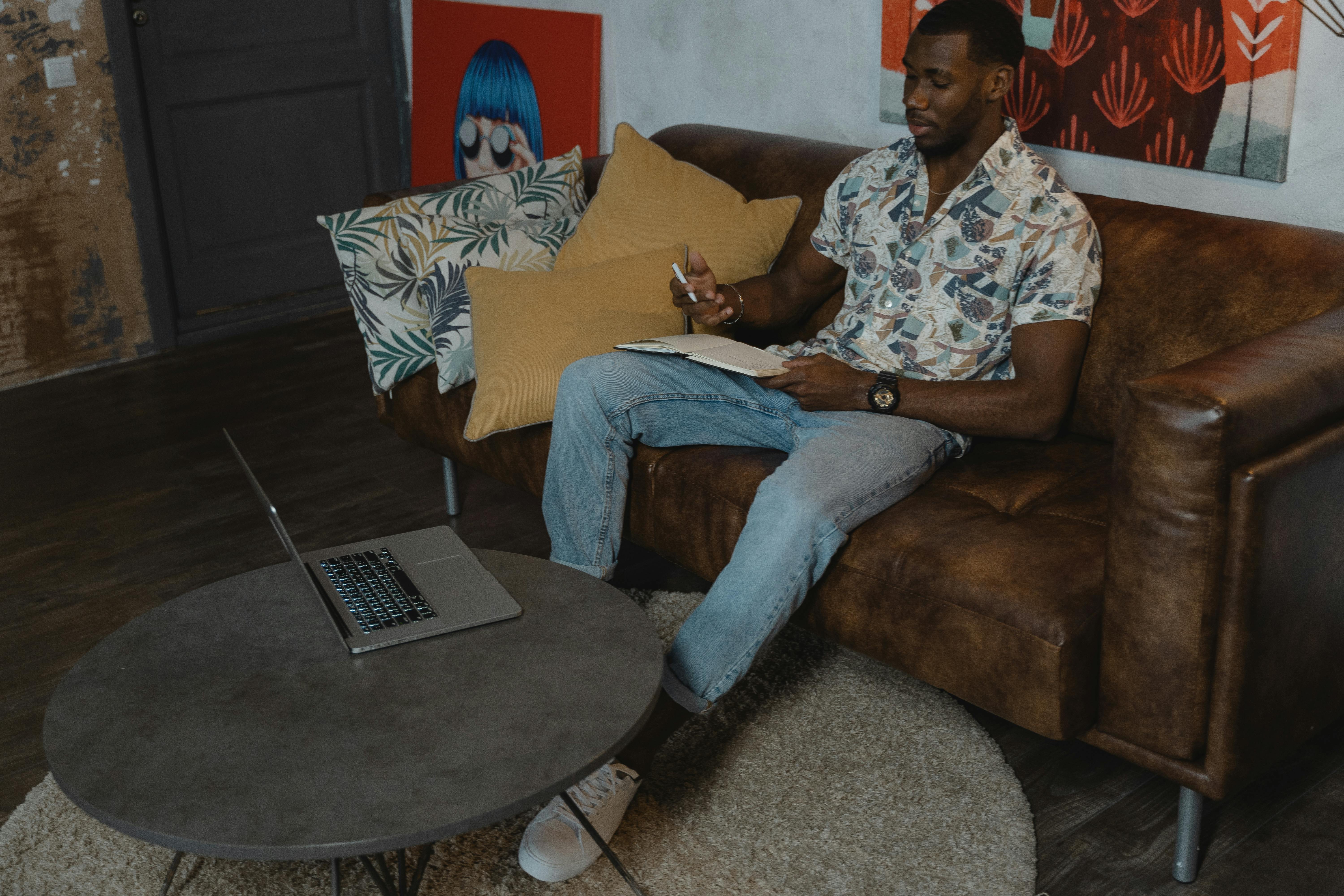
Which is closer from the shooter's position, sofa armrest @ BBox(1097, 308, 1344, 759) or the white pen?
sofa armrest @ BBox(1097, 308, 1344, 759)

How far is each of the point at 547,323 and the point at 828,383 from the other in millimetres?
578

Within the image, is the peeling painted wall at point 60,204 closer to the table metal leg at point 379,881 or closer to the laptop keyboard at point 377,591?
the laptop keyboard at point 377,591

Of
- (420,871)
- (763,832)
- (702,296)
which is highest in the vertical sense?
(702,296)

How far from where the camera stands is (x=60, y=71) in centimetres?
361

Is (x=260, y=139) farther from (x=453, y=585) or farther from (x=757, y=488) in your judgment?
(x=453, y=585)

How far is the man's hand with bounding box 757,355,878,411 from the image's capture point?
193 cm

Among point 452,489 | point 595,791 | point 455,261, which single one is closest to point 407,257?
point 455,261

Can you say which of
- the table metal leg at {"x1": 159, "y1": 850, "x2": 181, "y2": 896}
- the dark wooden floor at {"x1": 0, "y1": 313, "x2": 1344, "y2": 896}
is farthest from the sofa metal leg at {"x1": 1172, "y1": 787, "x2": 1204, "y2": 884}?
the table metal leg at {"x1": 159, "y1": 850, "x2": 181, "y2": 896}

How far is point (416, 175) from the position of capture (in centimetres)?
437

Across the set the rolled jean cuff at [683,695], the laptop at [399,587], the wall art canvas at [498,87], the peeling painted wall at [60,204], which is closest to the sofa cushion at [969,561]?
the rolled jean cuff at [683,695]

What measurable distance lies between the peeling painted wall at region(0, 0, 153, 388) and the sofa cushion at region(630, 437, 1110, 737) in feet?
8.38

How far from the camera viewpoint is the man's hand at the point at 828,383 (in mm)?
1935

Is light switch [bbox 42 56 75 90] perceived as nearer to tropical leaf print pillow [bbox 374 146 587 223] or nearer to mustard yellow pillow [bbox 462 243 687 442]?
tropical leaf print pillow [bbox 374 146 587 223]

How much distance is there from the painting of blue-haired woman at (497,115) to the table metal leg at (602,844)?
252 centimetres
